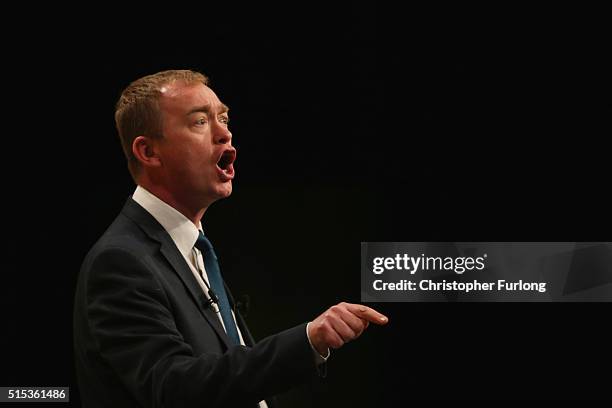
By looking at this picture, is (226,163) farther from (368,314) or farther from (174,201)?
(368,314)

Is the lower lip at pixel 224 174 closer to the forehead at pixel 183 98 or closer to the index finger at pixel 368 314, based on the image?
the forehead at pixel 183 98

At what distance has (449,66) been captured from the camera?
3.76m

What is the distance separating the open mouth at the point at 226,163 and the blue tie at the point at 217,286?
0.45 feet

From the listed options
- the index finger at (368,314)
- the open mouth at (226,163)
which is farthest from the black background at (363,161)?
the index finger at (368,314)

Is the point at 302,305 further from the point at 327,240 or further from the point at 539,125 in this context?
the point at 539,125

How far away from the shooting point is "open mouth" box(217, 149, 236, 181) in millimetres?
1655

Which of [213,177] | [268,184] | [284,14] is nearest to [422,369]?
[268,184]

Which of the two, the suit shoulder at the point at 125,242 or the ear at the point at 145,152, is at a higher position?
the ear at the point at 145,152

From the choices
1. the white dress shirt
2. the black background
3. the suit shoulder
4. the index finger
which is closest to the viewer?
the index finger

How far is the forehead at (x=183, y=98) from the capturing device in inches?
63.4

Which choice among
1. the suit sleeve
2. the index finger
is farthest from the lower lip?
the index finger

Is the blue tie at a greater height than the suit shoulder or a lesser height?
lesser

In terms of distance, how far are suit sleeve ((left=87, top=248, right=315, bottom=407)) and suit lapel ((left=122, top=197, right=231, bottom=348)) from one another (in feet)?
0.32

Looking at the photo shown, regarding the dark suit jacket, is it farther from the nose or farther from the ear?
the nose
